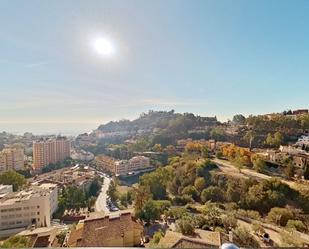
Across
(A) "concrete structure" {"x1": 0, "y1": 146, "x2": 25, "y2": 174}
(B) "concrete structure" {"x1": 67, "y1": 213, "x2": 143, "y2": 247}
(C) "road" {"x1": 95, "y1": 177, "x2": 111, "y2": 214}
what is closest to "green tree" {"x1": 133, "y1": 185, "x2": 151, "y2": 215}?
(C) "road" {"x1": 95, "y1": 177, "x2": 111, "y2": 214}

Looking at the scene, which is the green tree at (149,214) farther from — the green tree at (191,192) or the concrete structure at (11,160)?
the concrete structure at (11,160)

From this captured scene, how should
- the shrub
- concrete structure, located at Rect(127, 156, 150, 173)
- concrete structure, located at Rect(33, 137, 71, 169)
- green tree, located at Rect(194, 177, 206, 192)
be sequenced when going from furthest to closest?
concrete structure, located at Rect(33, 137, 71, 169)
concrete structure, located at Rect(127, 156, 150, 173)
green tree, located at Rect(194, 177, 206, 192)
the shrub

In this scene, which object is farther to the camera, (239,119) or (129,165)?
(239,119)

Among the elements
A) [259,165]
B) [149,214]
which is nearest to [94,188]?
[149,214]

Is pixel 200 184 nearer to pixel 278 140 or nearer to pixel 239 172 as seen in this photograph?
pixel 239 172

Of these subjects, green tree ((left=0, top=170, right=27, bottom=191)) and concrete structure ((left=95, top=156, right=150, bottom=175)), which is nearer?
green tree ((left=0, top=170, right=27, bottom=191))

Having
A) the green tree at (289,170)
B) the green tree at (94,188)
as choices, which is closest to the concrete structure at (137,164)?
the green tree at (94,188)

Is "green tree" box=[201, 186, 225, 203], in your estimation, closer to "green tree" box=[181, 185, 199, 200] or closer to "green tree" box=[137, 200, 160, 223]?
"green tree" box=[181, 185, 199, 200]
